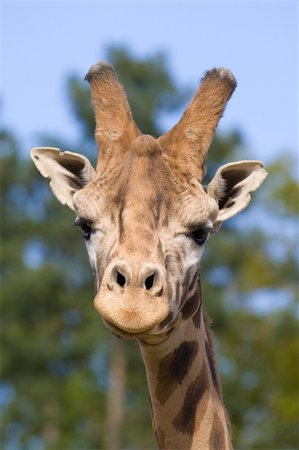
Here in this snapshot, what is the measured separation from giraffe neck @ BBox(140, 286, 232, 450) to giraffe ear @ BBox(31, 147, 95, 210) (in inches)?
56.5

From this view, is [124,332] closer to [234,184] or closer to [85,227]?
[85,227]

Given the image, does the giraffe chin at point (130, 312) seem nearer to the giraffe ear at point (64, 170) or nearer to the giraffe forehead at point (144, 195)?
the giraffe forehead at point (144, 195)

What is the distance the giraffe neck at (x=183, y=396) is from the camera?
837cm

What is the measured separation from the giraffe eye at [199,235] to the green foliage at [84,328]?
33684 mm

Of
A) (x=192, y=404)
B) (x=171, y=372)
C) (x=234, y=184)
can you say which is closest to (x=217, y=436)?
(x=192, y=404)

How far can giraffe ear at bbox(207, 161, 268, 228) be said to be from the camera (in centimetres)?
891

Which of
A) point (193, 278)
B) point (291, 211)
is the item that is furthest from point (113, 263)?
Result: point (291, 211)

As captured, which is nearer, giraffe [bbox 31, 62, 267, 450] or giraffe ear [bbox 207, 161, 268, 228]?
giraffe [bbox 31, 62, 267, 450]

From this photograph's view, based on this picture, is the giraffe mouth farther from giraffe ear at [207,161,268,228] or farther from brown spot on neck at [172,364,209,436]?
giraffe ear at [207,161,268,228]

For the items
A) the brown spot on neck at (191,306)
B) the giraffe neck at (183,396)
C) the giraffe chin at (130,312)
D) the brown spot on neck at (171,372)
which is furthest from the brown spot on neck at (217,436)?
the giraffe chin at (130,312)

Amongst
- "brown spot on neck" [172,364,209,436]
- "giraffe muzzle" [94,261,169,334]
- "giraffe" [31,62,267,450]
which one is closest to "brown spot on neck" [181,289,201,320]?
"giraffe" [31,62,267,450]

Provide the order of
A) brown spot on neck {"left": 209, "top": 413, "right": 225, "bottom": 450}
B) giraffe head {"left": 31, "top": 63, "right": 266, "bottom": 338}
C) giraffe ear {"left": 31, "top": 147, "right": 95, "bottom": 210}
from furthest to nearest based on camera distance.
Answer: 1. giraffe ear {"left": 31, "top": 147, "right": 95, "bottom": 210}
2. brown spot on neck {"left": 209, "top": 413, "right": 225, "bottom": 450}
3. giraffe head {"left": 31, "top": 63, "right": 266, "bottom": 338}

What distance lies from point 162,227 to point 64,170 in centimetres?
151

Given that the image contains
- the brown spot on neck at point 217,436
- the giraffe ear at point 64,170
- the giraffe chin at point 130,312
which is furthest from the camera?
the giraffe ear at point 64,170
